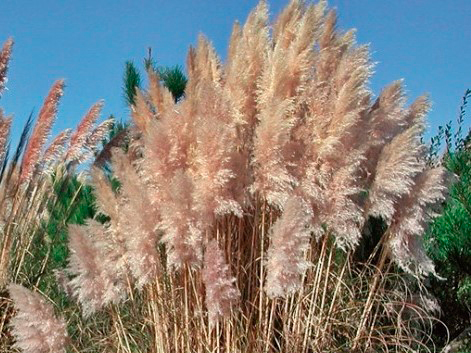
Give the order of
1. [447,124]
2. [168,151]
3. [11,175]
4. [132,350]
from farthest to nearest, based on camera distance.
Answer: [447,124]
[11,175]
[132,350]
[168,151]

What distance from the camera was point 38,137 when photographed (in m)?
3.98

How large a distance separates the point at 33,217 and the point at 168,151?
1469 mm

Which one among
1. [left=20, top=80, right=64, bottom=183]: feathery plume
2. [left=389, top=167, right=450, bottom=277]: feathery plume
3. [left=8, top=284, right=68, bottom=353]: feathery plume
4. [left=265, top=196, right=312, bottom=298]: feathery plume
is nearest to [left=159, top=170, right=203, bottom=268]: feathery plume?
[left=265, top=196, right=312, bottom=298]: feathery plume

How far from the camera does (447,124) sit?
4.93m

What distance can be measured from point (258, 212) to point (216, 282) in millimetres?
602

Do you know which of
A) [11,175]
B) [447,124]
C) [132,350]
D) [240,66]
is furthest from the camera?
[447,124]

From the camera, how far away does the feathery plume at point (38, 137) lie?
12.9ft

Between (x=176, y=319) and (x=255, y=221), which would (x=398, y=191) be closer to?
(x=255, y=221)

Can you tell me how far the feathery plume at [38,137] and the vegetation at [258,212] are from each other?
0.62 meters

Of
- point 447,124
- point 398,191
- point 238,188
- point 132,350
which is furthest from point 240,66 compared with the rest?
point 447,124

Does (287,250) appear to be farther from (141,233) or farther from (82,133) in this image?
(82,133)

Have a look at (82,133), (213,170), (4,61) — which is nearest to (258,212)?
(213,170)

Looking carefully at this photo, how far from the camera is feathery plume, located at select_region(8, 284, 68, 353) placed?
2742 mm

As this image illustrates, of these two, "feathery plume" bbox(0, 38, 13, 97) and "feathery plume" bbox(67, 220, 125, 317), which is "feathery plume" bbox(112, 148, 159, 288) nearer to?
"feathery plume" bbox(67, 220, 125, 317)
